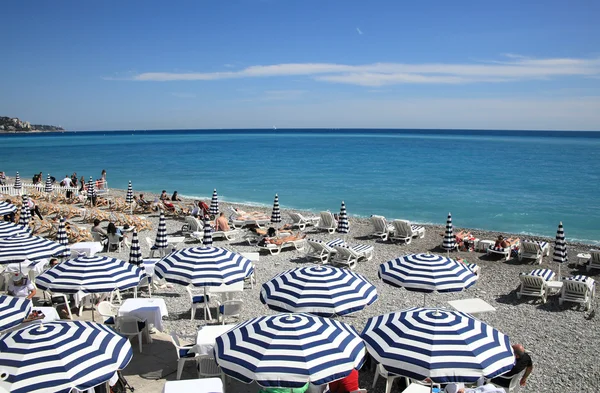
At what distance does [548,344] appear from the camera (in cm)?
842

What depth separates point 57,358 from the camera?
15.7 feet

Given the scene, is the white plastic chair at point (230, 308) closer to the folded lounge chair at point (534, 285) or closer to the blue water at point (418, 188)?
the folded lounge chair at point (534, 285)

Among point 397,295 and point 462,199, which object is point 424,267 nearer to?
point 397,295

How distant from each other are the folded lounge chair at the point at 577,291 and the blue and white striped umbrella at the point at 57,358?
30.4 ft

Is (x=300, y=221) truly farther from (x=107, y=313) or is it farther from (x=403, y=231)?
(x=107, y=313)

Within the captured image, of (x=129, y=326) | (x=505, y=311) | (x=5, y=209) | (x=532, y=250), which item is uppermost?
(x=5, y=209)

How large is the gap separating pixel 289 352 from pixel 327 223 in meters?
13.6

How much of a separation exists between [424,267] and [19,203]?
19.1 meters

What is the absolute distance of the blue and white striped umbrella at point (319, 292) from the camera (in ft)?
22.2

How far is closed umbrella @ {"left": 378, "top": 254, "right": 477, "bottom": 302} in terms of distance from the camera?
7.70 m

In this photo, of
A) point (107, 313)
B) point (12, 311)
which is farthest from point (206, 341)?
point (12, 311)

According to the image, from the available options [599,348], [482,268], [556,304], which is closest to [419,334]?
[599,348]

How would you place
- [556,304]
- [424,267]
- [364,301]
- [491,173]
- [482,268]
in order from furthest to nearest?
[491,173]
[482,268]
[556,304]
[424,267]
[364,301]

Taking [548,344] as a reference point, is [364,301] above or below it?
above
